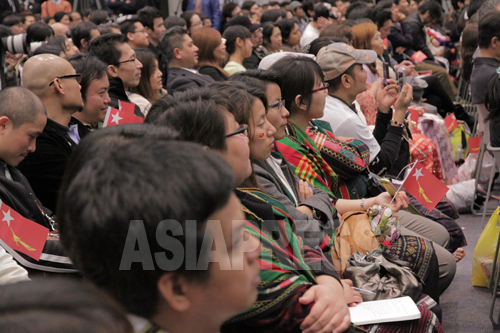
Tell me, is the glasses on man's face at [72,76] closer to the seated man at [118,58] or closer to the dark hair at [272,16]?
the seated man at [118,58]

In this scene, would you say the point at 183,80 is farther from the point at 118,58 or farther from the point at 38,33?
the point at 38,33

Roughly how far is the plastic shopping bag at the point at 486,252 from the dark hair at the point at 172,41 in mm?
3289

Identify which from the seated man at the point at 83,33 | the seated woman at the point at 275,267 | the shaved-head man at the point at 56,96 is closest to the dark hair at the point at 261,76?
the seated woman at the point at 275,267

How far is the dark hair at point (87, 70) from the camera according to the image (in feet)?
10.1

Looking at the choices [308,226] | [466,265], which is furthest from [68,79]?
[466,265]

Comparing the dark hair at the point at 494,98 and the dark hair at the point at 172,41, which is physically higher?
the dark hair at the point at 494,98

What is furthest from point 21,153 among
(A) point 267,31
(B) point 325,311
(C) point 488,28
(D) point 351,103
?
(A) point 267,31

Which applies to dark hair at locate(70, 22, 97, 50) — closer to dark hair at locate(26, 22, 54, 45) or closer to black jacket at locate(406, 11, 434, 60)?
dark hair at locate(26, 22, 54, 45)

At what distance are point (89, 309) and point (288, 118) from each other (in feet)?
7.79

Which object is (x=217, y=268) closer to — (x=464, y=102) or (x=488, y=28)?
(x=488, y=28)

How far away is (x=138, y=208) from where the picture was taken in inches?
31.4

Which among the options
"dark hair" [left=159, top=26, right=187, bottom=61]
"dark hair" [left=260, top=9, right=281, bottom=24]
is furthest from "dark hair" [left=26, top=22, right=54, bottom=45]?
"dark hair" [left=260, top=9, right=281, bottom=24]

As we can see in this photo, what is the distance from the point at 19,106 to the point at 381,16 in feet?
18.2

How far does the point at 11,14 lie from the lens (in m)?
8.77
